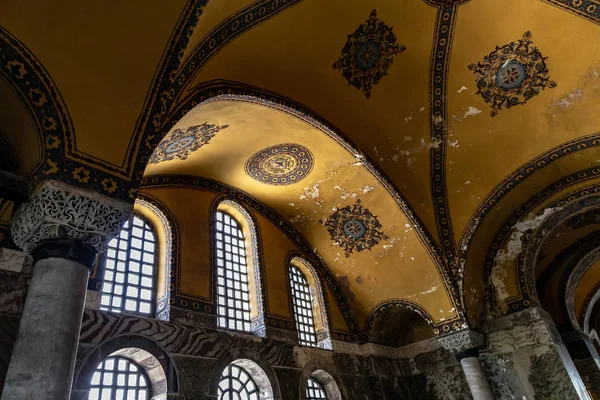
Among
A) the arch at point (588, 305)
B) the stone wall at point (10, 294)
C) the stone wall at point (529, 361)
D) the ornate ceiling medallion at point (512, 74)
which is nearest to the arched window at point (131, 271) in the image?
the stone wall at point (10, 294)

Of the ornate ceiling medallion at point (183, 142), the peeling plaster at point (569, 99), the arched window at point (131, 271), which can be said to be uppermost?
the ornate ceiling medallion at point (183, 142)

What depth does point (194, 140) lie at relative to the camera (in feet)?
25.6

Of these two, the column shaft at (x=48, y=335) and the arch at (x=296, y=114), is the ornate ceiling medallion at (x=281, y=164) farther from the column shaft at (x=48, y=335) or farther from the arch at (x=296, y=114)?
the column shaft at (x=48, y=335)

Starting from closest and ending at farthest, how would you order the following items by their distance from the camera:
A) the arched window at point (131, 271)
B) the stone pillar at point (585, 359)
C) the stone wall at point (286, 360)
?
the stone wall at point (286, 360)
the arched window at point (131, 271)
the stone pillar at point (585, 359)

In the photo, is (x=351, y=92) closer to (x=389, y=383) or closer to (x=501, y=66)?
(x=501, y=66)

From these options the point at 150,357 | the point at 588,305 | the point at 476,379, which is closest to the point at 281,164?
the point at 150,357

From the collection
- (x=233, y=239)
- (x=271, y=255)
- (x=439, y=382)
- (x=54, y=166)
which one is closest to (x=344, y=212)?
(x=271, y=255)

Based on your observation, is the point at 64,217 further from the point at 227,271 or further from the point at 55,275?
the point at 227,271

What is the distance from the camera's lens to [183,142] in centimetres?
769

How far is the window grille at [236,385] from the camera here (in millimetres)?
7191

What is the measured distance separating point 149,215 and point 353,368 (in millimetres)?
5374

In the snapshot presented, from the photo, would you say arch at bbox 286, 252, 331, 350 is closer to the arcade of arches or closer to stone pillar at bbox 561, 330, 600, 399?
the arcade of arches

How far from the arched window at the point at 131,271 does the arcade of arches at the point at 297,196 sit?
0.13ft

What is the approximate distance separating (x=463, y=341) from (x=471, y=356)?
339mm
